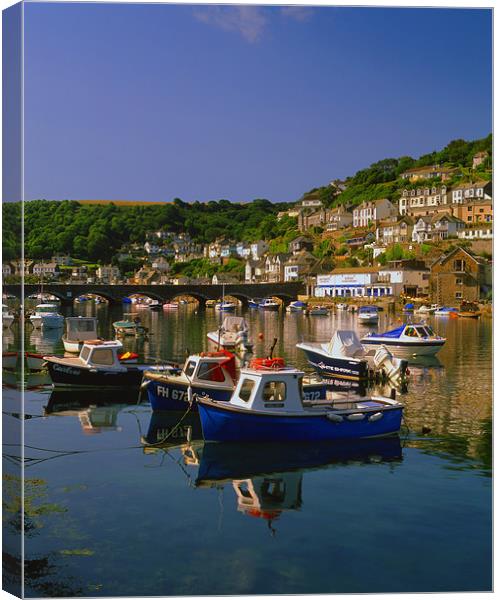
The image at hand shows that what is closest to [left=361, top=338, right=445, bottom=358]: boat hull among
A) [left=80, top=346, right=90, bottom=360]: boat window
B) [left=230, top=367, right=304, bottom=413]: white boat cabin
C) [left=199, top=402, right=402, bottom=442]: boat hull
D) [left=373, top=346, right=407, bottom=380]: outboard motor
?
[left=373, top=346, right=407, bottom=380]: outboard motor

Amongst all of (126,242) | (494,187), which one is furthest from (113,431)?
(126,242)

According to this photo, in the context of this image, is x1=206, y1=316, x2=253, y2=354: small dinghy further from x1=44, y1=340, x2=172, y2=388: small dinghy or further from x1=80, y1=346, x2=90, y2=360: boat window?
x1=44, y1=340, x2=172, y2=388: small dinghy

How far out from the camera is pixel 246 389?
15.2 m

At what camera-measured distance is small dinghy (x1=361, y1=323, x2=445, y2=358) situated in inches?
1326

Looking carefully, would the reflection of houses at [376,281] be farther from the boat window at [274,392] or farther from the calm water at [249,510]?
the boat window at [274,392]

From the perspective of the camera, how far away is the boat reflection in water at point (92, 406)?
18422 millimetres

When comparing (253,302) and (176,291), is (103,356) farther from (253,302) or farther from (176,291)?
(253,302)

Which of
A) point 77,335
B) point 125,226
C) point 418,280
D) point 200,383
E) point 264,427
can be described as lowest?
point 264,427

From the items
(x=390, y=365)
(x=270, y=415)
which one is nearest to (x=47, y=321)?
(x=390, y=365)

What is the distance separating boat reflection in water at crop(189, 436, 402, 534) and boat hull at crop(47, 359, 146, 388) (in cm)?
770

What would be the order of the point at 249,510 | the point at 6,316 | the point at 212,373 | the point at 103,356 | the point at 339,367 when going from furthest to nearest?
the point at 339,367 → the point at 103,356 → the point at 212,373 → the point at 249,510 → the point at 6,316

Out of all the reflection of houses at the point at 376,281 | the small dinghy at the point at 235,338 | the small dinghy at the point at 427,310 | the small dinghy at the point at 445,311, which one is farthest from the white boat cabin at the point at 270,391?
the reflection of houses at the point at 376,281

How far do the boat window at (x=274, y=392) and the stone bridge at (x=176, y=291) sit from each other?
7137 centimetres

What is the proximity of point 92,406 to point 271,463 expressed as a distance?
27.4 feet
